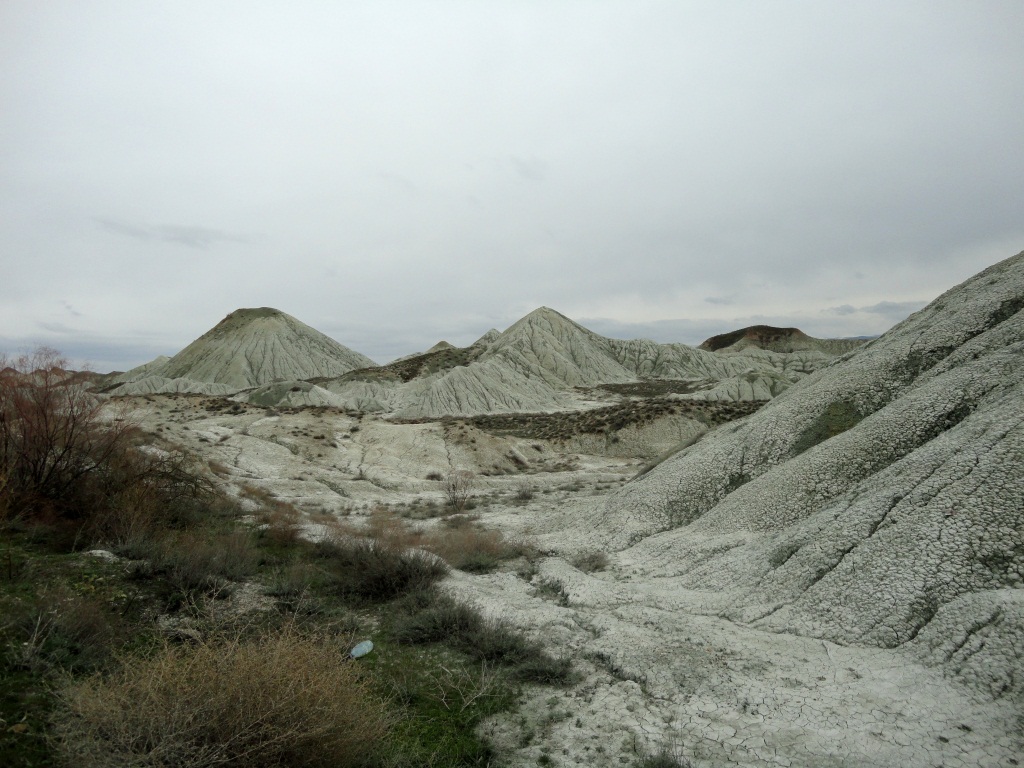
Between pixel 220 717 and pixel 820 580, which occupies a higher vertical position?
pixel 220 717

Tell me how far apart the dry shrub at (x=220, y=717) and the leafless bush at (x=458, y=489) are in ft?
59.5

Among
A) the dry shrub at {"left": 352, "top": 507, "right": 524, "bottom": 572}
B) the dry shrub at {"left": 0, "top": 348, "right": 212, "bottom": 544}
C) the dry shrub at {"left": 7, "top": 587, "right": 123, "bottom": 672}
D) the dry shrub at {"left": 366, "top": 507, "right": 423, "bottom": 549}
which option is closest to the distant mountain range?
the dry shrub at {"left": 366, "top": 507, "right": 423, "bottom": 549}

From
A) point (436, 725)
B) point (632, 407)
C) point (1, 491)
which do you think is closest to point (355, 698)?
point (436, 725)

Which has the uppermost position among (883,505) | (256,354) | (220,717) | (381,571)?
(256,354)

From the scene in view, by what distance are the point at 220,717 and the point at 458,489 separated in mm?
23818

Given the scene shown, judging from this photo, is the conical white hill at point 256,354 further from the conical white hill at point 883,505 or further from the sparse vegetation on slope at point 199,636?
the conical white hill at point 883,505

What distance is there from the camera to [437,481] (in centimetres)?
3189

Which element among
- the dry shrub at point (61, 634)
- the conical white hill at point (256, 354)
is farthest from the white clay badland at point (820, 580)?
the conical white hill at point (256, 354)

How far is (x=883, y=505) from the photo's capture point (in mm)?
8844

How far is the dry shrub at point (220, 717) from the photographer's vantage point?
376 centimetres

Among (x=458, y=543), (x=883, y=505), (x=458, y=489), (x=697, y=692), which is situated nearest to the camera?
(x=697, y=692)

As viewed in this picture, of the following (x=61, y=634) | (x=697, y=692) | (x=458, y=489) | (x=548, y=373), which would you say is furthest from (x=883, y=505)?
(x=548, y=373)

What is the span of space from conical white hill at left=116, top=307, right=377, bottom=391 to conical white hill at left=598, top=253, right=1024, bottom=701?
96903 millimetres

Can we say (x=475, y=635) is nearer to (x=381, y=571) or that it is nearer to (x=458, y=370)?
(x=381, y=571)
